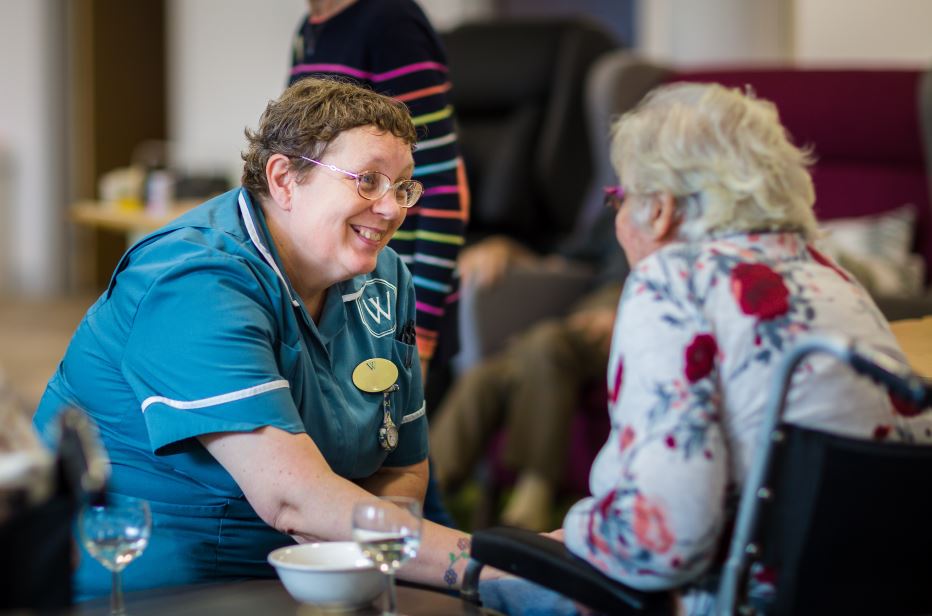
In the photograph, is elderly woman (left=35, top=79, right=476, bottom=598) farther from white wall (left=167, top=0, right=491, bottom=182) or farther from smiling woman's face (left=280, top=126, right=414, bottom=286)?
white wall (left=167, top=0, right=491, bottom=182)

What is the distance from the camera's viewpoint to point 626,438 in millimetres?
1245

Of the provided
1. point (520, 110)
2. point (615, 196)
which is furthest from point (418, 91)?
point (520, 110)

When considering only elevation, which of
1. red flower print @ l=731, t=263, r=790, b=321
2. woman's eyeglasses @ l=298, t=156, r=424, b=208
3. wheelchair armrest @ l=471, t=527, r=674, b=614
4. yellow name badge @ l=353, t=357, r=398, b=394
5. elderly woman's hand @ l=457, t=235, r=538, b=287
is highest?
woman's eyeglasses @ l=298, t=156, r=424, b=208

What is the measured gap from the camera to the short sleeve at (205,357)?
1.37 m

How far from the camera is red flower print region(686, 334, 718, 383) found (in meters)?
1.23

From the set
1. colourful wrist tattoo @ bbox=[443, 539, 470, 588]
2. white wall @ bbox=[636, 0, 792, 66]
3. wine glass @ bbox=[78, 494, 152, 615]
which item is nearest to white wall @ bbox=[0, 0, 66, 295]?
white wall @ bbox=[636, 0, 792, 66]

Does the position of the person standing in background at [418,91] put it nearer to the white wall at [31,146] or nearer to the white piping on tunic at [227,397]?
the white piping on tunic at [227,397]

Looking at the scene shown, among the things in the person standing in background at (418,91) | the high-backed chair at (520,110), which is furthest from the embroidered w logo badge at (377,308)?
the high-backed chair at (520,110)

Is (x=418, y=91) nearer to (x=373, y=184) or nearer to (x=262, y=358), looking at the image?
(x=373, y=184)

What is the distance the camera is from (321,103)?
1547 millimetres

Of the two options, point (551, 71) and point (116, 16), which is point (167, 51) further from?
point (551, 71)

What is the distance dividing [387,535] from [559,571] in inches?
9.1

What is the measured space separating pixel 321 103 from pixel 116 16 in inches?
318

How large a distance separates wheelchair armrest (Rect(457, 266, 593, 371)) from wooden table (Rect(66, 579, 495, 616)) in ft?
8.32
